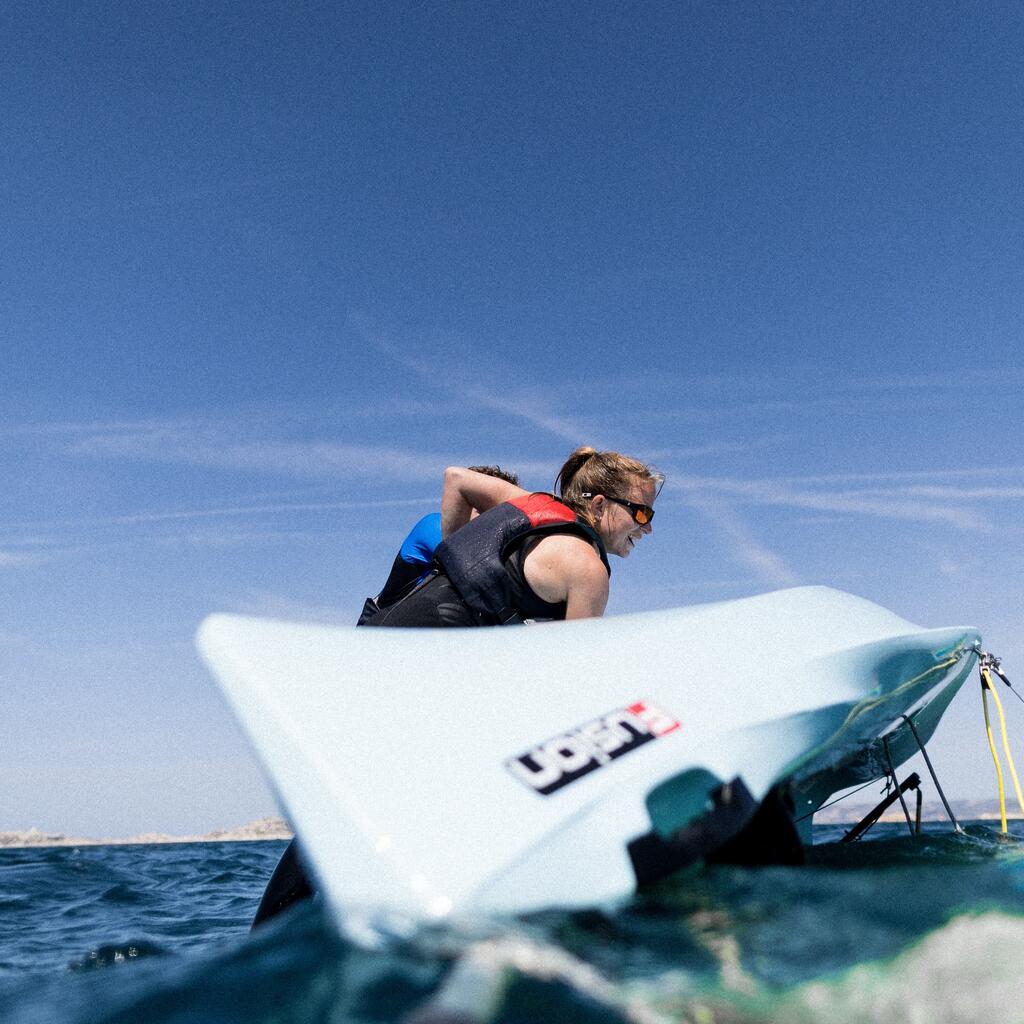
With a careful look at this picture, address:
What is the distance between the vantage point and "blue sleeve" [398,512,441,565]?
3535mm

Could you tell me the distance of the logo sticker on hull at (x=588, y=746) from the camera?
1.72 metres

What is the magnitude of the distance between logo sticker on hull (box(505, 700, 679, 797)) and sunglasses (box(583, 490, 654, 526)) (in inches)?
48.7

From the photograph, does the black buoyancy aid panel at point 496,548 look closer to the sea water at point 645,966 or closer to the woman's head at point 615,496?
the woman's head at point 615,496

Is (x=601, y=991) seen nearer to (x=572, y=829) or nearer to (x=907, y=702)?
(x=572, y=829)

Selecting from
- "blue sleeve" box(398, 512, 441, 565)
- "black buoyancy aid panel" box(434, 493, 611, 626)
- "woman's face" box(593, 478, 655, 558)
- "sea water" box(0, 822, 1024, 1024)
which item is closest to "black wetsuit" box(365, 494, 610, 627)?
"black buoyancy aid panel" box(434, 493, 611, 626)

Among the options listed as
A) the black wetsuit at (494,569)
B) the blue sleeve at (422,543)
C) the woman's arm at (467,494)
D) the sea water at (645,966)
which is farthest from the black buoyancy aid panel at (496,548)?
the sea water at (645,966)

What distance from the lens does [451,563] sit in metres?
2.90

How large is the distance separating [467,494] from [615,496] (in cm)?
56

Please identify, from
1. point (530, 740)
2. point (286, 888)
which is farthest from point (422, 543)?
point (530, 740)

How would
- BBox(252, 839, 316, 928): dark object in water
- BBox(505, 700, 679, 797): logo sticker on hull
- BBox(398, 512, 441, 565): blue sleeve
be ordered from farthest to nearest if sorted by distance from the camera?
BBox(398, 512, 441, 565): blue sleeve < BBox(252, 839, 316, 928): dark object in water < BBox(505, 700, 679, 797): logo sticker on hull

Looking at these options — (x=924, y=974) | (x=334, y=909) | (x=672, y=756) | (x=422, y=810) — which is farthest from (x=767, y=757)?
(x=334, y=909)

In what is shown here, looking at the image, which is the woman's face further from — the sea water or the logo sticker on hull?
the sea water

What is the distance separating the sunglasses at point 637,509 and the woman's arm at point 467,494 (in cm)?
31

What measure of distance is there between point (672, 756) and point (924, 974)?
58 centimetres
